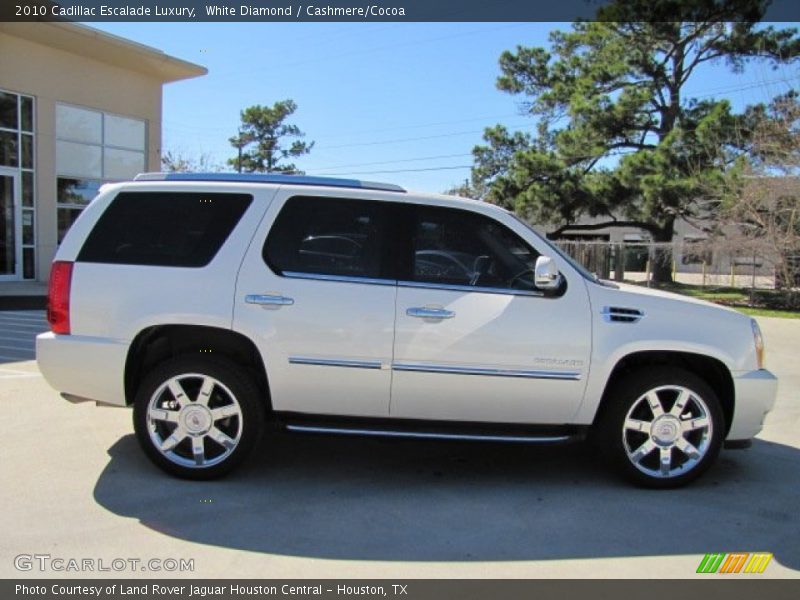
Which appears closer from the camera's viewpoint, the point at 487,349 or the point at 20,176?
the point at 487,349

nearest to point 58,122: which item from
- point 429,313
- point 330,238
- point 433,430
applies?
point 330,238

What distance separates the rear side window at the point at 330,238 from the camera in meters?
4.49

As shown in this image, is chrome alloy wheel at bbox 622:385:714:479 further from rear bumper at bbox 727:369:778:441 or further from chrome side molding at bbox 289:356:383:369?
chrome side molding at bbox 289:356:383:369

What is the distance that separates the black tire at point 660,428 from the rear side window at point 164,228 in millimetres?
2869

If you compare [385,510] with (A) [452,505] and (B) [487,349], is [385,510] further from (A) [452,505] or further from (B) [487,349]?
(B) [487,349]

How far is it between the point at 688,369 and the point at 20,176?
1851 centimetres

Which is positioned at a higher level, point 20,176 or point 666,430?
point 20,176

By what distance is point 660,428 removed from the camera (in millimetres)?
4539

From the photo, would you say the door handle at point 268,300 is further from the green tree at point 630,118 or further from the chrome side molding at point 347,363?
the green tree at point 630,118

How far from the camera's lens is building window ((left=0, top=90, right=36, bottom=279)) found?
17734 millimetres

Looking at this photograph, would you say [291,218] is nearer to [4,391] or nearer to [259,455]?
[259,455]

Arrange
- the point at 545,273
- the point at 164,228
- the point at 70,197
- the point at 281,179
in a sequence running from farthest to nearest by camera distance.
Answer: the point at 70,197, the point at 281,179, the point at 164,228, the point at 545,273
